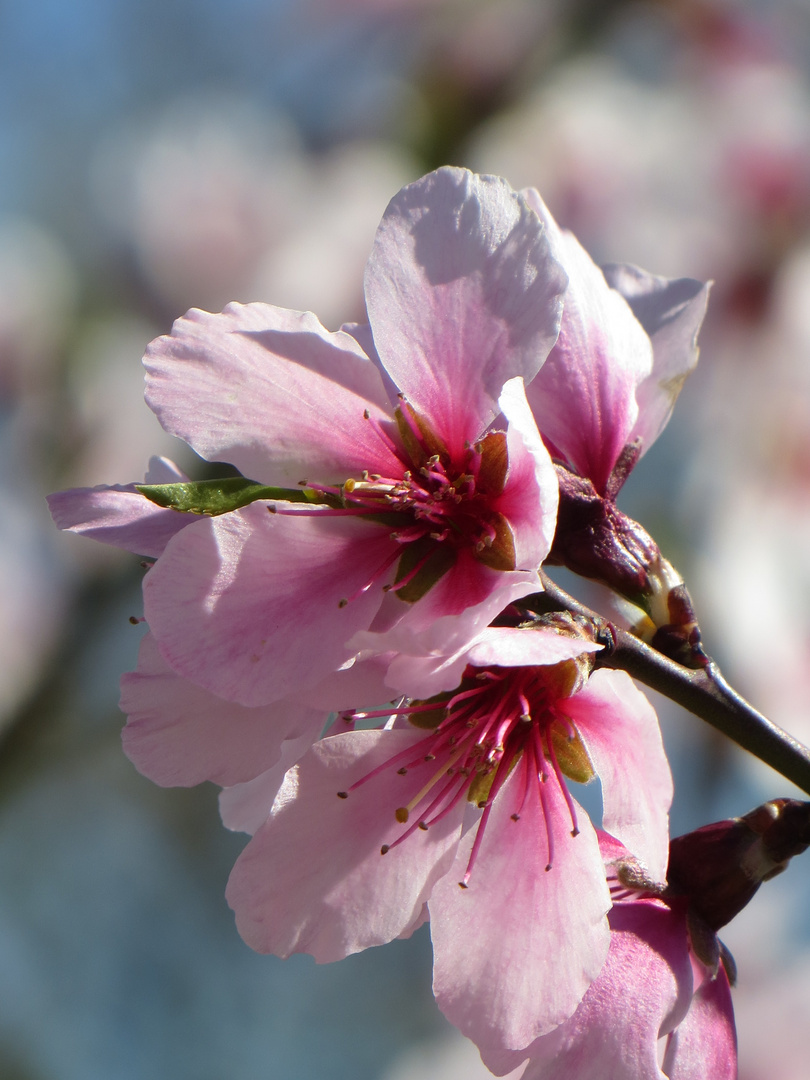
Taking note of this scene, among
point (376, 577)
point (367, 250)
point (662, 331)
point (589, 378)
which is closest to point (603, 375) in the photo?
point (589, 378)

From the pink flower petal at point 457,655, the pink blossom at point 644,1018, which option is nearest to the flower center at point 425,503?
the pink flower petal at point 457,655

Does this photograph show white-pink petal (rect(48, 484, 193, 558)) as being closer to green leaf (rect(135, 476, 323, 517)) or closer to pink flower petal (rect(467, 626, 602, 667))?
green leaf (rect(135, 476, 323, 517))

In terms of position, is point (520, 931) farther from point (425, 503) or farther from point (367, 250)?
point (367, 250)

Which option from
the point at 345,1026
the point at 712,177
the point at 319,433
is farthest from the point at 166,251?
the point at 345,1026

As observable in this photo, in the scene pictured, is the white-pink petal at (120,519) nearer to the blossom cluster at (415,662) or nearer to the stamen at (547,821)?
the blossom cluster at (415,662)

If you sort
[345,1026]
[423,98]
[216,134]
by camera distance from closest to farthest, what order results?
[423,98] → [216,134] → [345,1026]

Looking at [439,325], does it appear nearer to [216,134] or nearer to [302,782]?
[302,782]
